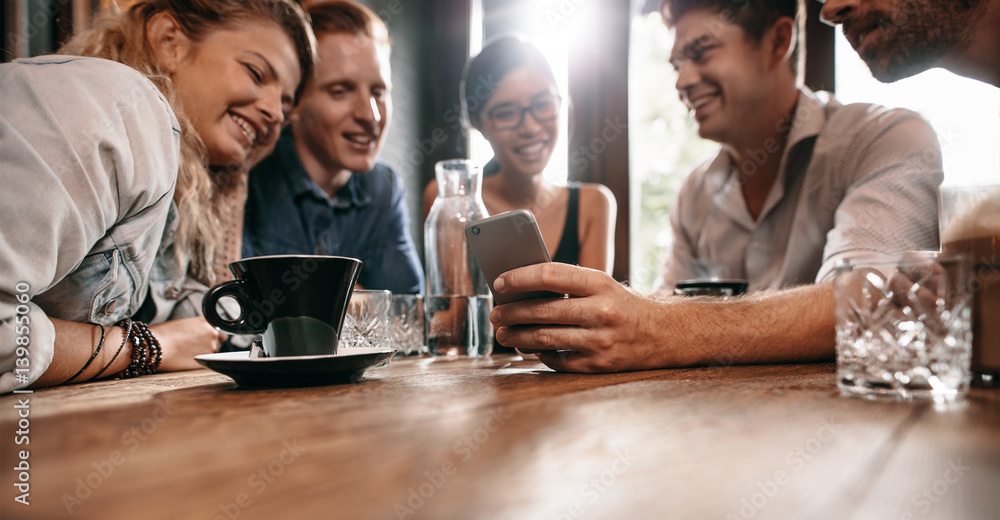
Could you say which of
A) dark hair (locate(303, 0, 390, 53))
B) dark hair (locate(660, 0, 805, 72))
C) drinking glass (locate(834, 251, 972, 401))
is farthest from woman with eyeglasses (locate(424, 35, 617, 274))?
drinking glass (locate(834, 251, 972, 401))

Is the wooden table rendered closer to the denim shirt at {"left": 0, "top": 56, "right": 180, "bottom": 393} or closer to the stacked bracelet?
the denim shirt at {"left": 0, "top": 56, "right": 180, "bottom": 393}

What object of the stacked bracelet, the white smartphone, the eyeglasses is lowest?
the stacked bracelet

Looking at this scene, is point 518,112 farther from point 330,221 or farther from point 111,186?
point 111,186

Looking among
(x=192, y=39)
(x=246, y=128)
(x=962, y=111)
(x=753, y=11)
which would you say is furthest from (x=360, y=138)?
(x=962, y=111)

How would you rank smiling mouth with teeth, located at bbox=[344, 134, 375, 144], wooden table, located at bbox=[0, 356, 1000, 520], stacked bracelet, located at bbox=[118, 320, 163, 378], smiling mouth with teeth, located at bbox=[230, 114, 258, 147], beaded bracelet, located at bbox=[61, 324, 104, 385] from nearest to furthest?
wooden table, located at bbox=[0, 356, 1000, 520], beaded bracelet, located at bbox=[61, 324, 104, 385], stacked bracelet, located at bbox=[118, 320, 163, 378], smiling mouth with teeth, located at bbox=[230, 114, 258, 147], smiling mouth with teeth, located at bbox=[344, 134, 375, 144]

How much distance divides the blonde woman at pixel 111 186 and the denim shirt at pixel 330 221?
0.65 m

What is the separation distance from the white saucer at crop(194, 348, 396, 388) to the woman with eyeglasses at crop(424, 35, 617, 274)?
176 centimetres

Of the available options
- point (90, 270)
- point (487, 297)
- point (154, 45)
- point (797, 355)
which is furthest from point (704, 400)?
point (154, 45)

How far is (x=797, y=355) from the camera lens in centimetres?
91

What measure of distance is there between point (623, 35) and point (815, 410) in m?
3.43

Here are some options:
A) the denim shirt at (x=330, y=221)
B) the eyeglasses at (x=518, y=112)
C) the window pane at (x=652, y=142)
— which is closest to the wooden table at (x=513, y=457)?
the denim shirt at (x=330, y=221)

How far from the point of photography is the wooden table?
29cm

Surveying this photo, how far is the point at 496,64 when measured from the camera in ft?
8.14

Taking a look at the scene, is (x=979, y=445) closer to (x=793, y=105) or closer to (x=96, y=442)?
(x=96, y=442)
